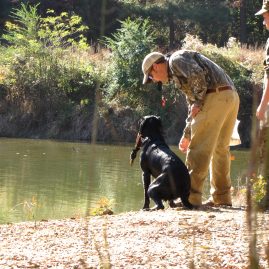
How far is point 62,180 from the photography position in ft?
49.0

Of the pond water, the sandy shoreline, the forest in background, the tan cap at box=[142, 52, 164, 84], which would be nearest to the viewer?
the sandy shoreline

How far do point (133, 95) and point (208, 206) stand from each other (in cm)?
2082

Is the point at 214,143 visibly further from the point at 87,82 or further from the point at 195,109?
the point at 87,82

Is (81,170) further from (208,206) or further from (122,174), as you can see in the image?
(208,206)

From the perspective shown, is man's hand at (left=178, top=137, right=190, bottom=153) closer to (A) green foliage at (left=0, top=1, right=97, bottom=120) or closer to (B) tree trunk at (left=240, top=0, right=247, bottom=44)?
(A) green foliage at (left=0, top=1, right=97, bottom=120)

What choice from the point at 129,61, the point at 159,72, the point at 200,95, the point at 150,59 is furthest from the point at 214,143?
the point at 129,61

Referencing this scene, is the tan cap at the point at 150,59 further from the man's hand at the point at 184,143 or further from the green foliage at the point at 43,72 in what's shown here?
the green foliage at the point at 43,72

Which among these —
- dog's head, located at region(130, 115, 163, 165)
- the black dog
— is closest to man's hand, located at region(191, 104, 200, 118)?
the black dog

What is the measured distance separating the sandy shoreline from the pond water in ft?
1.94

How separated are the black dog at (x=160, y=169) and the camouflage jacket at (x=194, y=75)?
62 centimetres

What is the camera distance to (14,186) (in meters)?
13.5

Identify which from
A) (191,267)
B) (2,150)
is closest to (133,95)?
(2,150)

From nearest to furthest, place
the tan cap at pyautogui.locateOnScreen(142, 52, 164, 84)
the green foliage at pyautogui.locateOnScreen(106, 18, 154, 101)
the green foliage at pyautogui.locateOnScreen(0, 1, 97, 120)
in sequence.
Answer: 1. the tan cap at pyautogui.locateOnScreen(142, 52, 164, 84)
2. the green foliage at pyautogui.locateOnScreen(106, 18, 154, 101)
3. the green foliage at pyautogui.locateOnScreen(0, 1, 97, 120)

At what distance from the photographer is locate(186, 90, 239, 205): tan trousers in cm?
711
